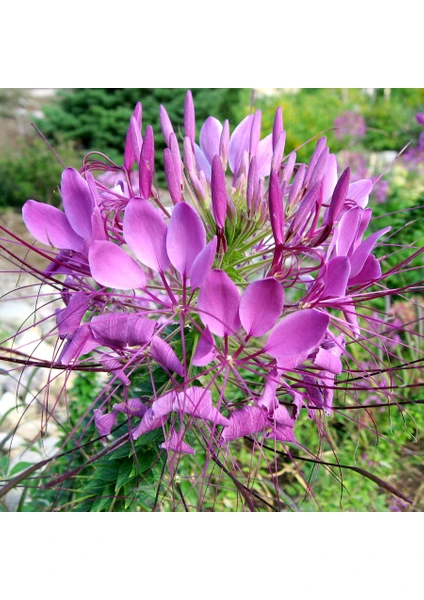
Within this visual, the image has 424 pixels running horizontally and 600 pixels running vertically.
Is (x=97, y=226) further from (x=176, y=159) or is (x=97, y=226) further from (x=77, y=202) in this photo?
(x=176, y=159)

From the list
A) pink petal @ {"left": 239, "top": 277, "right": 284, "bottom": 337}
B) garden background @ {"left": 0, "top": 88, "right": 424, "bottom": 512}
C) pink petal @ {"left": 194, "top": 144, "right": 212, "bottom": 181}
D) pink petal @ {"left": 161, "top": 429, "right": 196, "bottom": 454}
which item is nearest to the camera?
pink petal @ {"left": 239, "top": 277, "right": 284, "bottom": 337}

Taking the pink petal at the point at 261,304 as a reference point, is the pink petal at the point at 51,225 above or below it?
above

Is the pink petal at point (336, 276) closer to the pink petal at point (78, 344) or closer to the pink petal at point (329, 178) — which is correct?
the pink petal at point (329, 178)

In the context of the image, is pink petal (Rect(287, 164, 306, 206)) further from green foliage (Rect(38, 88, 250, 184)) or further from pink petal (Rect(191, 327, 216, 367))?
green foliage (Rect(38, 88, 250, 184))

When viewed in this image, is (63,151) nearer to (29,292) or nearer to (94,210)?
(29,292)

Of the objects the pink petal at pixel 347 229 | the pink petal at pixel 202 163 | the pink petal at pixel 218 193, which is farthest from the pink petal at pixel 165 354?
the pink petal at pixel 202 163

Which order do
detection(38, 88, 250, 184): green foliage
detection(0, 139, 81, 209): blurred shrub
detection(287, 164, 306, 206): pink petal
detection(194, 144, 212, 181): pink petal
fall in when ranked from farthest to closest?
detection(38, 88, 250, 184): green foliage < detection(0, 139, 81, 209): blurred shrub < detection(194, 144, 212, 181): pink petal < detection(287, 164, 306, 206): pink petal

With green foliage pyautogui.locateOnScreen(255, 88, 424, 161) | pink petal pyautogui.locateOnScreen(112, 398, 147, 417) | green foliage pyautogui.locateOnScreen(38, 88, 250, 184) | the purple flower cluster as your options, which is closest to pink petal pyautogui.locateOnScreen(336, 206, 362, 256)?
the purple flower cluster
